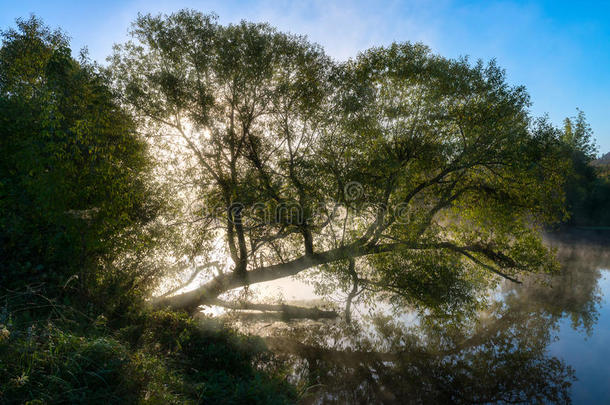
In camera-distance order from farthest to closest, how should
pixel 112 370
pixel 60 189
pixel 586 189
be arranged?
pixel 586 189
pixel 60 189
pixel 112 370

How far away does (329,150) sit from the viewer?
10.4 meters

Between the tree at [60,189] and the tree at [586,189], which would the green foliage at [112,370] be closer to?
the tree at [60,189]

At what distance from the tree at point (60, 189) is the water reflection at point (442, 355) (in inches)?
234

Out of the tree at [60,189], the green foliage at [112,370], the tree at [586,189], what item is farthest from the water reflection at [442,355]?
the tree at [586,189]

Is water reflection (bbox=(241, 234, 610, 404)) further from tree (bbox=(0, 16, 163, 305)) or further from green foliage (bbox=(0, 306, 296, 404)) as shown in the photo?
tree (bbox=(0, 16, 163, 305))

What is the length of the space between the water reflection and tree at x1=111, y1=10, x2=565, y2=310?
2.16 metres

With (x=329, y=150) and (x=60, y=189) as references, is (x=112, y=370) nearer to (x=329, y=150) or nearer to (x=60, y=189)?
(x=60, y=189)

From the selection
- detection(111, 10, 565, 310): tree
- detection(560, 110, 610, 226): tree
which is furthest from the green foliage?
detection(560, 110, 610, 226): tree

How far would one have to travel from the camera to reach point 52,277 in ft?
21.9

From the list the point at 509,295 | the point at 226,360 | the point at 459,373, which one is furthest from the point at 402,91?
the point at 509,295

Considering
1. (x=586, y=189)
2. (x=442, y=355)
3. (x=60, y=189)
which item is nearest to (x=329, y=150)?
(x=60, y=189)

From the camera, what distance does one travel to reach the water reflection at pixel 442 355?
8414 mm

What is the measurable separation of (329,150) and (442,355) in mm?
7892

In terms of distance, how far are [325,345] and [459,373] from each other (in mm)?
4410
